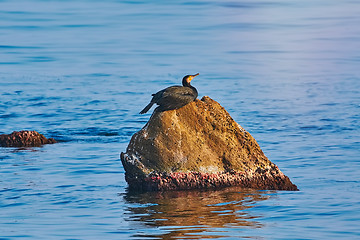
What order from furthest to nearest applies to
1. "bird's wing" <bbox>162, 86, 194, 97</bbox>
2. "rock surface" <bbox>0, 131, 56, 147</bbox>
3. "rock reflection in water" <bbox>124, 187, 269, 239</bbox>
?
"rock surface" <bbox>0, 131, 56, 147</bbox> < "bird's wing" <bbox>162, 86, 194, 97</bbox> < "rock reflection in water" <bbox>124, 187, 269, 239</bbox>

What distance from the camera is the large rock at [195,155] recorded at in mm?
11008

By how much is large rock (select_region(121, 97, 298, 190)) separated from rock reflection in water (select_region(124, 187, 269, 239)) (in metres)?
0.23

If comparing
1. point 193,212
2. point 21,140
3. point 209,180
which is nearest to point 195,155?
point 209,180

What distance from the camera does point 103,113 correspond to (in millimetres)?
20484

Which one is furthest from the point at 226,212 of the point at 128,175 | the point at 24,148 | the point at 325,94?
the point at 325,94

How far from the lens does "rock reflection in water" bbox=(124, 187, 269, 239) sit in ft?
28.6

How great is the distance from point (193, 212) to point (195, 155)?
1501 mm

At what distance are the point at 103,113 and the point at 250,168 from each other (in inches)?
386

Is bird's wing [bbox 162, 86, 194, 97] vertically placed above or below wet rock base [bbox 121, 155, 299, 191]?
above

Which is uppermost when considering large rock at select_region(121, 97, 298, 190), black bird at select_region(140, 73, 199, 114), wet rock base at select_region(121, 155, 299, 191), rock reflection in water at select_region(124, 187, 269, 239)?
black bird at select_region(140, 73, 199, 114)

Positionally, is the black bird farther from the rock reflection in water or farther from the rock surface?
the rock surface

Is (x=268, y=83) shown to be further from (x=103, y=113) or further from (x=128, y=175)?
(x=128, y=175)

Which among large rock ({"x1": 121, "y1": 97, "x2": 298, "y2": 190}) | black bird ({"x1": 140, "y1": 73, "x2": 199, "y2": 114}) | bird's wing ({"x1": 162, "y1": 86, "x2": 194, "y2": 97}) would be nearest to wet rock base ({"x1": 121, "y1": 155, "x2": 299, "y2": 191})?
large rock ({"x1": 121, "y1": 97, "x2": 298, "y2": 190})

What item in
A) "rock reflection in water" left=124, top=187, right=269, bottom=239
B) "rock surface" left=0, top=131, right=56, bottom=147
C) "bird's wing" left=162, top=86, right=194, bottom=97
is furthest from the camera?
"rock surface" left=0, top=131, right=56, bottom=147
